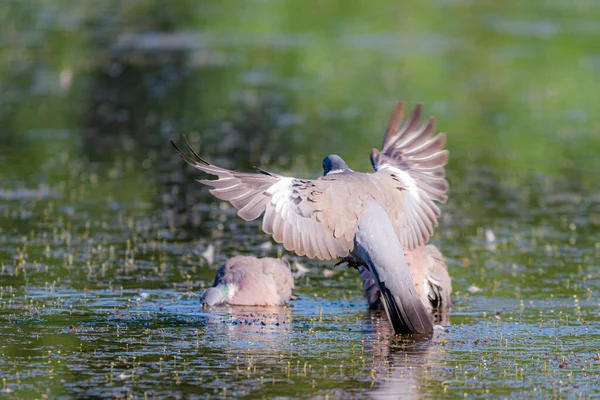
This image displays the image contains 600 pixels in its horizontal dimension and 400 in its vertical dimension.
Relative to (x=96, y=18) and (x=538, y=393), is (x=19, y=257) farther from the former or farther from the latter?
(x=96, y=18)

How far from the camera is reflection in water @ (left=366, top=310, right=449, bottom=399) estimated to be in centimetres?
833

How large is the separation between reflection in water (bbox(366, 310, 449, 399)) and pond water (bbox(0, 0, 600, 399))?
3 centimetres

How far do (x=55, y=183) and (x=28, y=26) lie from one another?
53.5ft

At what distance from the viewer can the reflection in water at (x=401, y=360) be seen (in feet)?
27.3

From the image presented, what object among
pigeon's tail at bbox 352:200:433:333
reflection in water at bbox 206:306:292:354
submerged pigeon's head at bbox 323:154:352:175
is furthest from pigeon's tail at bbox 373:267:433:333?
submerged pigeon's head at bbox 323:154:352:175

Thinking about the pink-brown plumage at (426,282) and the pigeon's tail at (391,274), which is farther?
the pink-brown plumage at (426,282)

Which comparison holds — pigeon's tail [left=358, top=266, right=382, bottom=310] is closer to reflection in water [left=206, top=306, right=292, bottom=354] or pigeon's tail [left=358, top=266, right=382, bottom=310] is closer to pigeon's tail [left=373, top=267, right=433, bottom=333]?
reflection in water [left=206, top=306, right=292, bottom=354]

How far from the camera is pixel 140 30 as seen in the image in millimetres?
32500

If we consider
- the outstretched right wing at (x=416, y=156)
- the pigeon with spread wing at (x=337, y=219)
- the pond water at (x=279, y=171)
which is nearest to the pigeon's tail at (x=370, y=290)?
the pond water at (x=279, y=171)

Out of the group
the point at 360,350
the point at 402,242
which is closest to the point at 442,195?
the point at 402,242

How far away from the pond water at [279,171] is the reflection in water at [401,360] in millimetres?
32

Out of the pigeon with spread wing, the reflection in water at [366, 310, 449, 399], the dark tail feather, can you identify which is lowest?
the reflection in water at [366, 310, 449, 399]

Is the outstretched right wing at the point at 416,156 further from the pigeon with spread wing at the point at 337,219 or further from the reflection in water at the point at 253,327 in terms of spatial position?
the reflection in water at the point at 253,327

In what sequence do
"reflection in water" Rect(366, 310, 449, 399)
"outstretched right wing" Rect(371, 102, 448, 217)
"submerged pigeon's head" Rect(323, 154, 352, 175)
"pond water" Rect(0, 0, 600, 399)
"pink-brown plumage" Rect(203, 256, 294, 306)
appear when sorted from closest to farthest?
"reflection in water" Rect(366, 310, 449, 399), "pond water" Rect(0, 0, 600, 399), "submerged pigeon's head" Rect(323, 154, 352, 175), "pink-brown plumage" Rect(203, 256, 294, 306), "outstretched right wing" Rect(371, 102, 448, 217)
